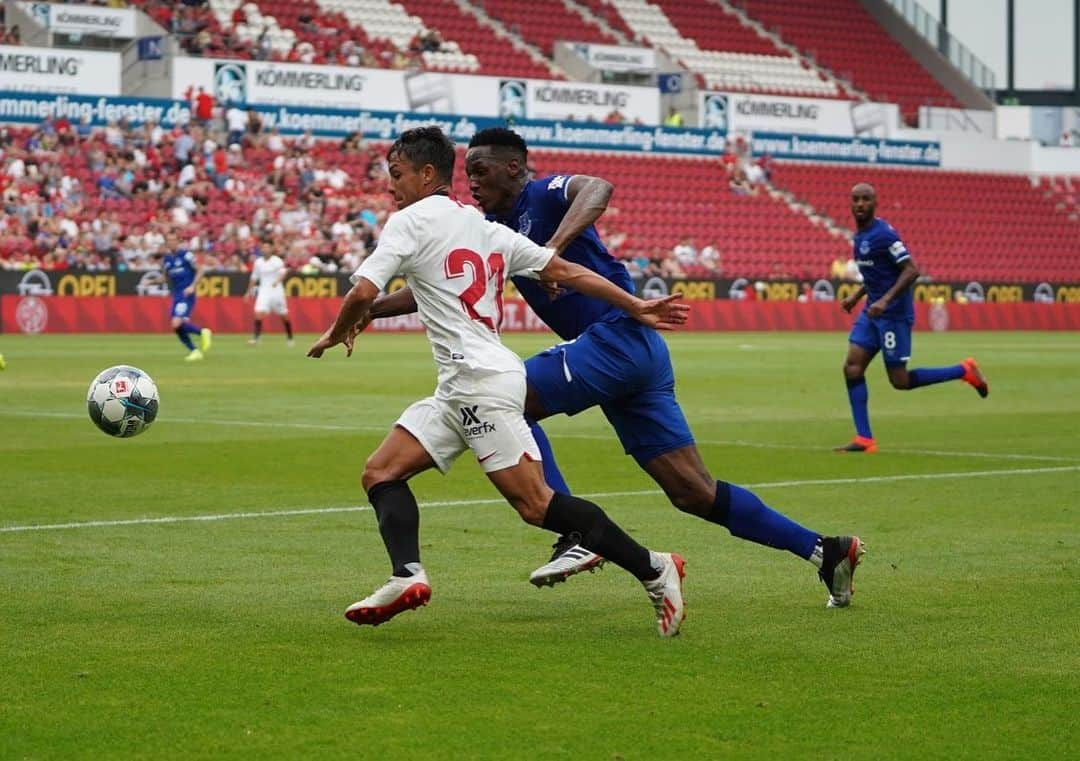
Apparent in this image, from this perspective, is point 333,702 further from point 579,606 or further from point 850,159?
point 850,159

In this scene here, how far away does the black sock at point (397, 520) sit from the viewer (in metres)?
7.09

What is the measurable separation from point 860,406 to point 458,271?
9.35 metres

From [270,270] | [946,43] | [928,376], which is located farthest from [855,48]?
[928,376]

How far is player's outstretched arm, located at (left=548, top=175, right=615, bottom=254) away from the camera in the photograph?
762 cm

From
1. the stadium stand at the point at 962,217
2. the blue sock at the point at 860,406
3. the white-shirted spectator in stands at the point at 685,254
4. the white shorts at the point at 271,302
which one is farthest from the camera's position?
the stadium stand at the point at 962,217

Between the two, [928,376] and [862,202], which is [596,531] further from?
[928,376]

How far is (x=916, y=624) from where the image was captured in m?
7.29

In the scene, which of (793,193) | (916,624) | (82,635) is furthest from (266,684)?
(793,193)

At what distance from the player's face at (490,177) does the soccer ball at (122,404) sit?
8.35 ft

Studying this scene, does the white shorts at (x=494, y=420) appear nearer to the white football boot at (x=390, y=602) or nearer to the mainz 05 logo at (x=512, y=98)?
the white football boot at (x=390, y=602)

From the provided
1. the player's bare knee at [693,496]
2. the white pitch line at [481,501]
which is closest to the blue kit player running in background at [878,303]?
the white pitch line at [481,501]

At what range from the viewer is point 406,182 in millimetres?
7094

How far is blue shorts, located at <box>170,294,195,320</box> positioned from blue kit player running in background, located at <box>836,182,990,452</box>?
648 inches

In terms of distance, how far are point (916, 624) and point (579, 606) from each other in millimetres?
1438
